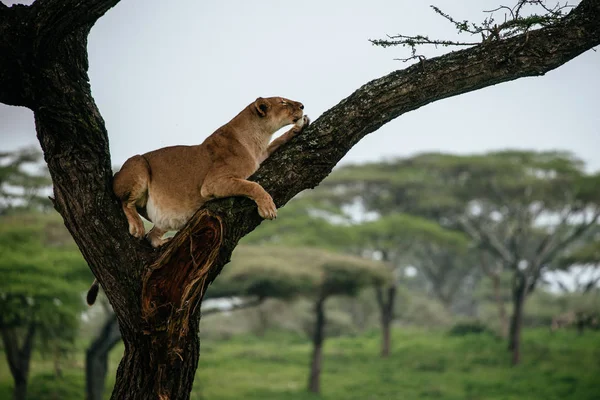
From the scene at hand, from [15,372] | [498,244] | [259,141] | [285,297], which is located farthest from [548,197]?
[259,141]

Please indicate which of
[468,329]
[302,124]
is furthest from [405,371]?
[302,124]

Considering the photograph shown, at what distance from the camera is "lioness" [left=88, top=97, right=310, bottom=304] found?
15.0 feet

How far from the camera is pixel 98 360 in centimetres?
1678

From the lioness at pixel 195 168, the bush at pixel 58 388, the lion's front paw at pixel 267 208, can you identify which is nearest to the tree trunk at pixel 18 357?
the bush at pixel 58 388

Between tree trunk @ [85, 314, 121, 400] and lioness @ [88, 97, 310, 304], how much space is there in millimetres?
12059

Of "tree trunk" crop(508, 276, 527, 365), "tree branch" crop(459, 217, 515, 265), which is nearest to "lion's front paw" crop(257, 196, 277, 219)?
"tree trunk" crop(508, 276, 527, 365)

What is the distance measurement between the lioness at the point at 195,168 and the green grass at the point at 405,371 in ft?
47.4

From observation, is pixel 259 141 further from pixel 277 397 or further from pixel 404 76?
pixel 277 397

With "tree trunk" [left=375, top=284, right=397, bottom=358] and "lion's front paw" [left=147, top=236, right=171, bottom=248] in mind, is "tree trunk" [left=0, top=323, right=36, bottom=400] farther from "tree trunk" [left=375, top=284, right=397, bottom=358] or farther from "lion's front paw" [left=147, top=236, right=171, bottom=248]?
"tree trunk" [left=375, top=284, right=397, bottom=358]

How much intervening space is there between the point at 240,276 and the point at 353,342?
10899 millimetres

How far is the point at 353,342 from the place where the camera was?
92.7 feet

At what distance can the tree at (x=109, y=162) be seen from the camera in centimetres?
391

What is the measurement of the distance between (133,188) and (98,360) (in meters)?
13.2

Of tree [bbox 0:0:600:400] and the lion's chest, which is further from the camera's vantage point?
the lion's chest
